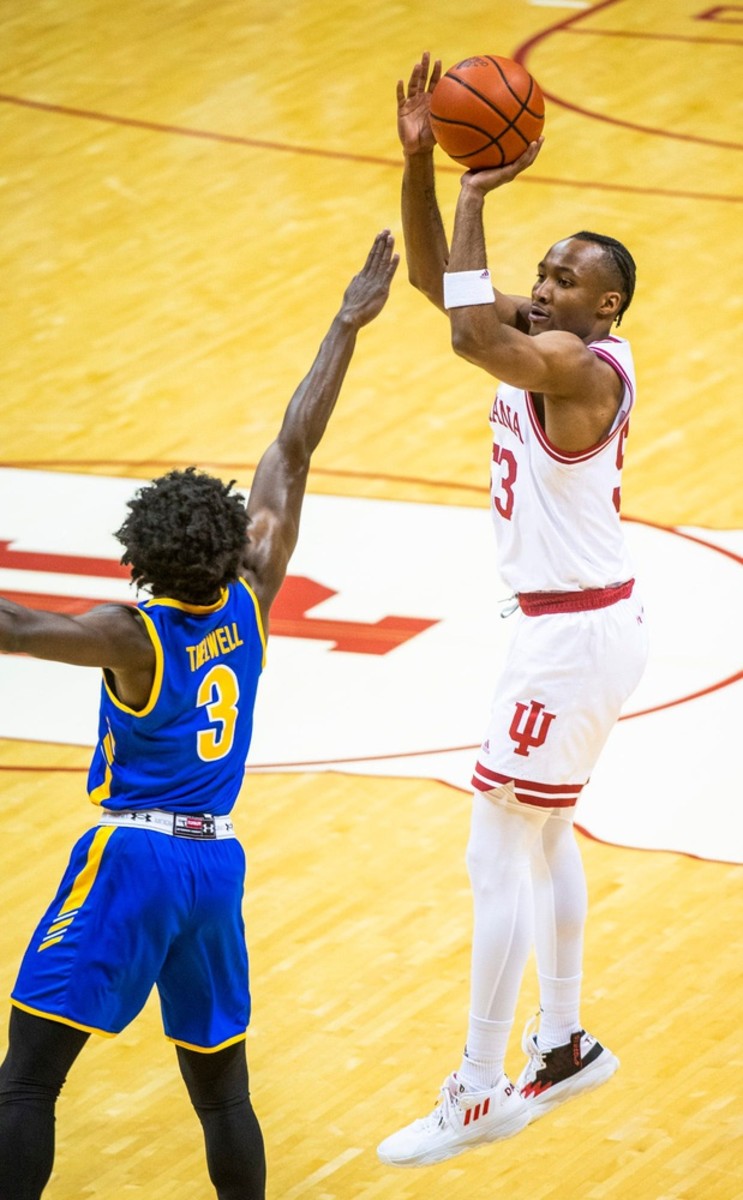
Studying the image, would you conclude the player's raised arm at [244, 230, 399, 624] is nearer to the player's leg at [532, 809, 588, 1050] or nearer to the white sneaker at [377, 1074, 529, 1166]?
the player's leg at [532, 809, 588, 1050]

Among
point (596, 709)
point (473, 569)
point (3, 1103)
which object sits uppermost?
point (596, 709)

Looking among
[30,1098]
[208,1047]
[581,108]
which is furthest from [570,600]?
[581,108]

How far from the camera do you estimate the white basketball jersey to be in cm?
515

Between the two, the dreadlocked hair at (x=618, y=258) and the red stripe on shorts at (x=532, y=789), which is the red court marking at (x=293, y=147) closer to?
the dreadlocked hair at (x=618, y=258)

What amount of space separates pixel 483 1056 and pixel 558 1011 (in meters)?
0.31

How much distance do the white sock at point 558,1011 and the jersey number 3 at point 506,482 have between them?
4.30 ft

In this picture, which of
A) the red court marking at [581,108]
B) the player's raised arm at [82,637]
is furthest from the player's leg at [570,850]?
the red court marking at [581,108]

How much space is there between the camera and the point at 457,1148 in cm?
536

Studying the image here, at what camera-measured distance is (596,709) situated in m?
5.32

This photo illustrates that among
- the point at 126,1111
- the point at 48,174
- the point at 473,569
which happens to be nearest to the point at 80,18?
the point at 48,174

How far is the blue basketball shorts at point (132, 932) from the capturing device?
4.71 meters

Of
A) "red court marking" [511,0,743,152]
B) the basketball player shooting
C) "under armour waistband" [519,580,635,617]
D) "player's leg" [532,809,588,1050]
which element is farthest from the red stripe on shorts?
"red court marking" [511,0,743,152]

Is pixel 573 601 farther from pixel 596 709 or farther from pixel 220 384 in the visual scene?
pixel 220 384

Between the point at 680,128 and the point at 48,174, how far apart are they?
14.3ft
